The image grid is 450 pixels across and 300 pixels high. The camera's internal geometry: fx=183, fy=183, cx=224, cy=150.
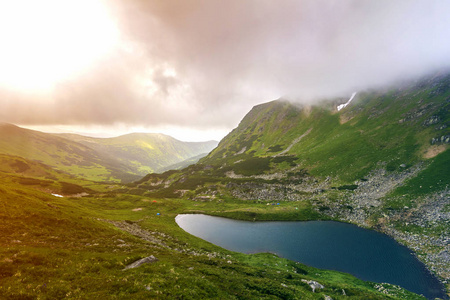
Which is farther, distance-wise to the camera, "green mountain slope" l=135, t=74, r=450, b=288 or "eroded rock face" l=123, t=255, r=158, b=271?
"green mountain slope" l=135, t=74, r=450, b=288

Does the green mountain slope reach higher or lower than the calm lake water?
higher

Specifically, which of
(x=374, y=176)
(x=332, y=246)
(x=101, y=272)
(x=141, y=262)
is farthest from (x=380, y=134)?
(x=101, y=272)

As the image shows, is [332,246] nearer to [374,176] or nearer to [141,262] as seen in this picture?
[374,176]

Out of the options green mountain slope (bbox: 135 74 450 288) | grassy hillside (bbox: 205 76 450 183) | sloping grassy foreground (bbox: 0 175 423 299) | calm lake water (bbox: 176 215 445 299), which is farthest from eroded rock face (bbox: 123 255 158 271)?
grassy hillside (bbox: 205 76 450 183)

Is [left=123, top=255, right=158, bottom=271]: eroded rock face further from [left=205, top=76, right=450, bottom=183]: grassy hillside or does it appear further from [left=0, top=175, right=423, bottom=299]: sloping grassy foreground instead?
[left=205, top=76, right=450, bottom=183]: grassy hillside

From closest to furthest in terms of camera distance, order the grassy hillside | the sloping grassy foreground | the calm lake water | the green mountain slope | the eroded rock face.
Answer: the sloping grassy foreground, the eroded rock face, the calm lake water, the green mountain slope, the grassy hillside

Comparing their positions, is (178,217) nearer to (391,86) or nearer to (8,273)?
(8,273)

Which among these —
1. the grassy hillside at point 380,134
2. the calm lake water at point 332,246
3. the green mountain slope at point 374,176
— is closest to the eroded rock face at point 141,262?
the calm lake water at point 332,246

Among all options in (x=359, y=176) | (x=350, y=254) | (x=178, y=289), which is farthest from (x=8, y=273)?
Answer: (x=359, y=176)
